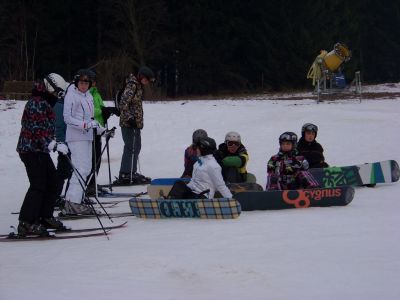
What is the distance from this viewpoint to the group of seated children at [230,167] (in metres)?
8.42

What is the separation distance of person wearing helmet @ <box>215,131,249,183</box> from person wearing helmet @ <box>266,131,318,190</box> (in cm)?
45

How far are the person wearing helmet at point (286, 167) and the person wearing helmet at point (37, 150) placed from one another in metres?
3.08

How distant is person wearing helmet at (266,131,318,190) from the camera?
933 centimetres

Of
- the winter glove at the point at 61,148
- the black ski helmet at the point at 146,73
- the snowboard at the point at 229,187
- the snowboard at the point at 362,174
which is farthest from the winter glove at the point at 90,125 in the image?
the snowboard at the point at 362,174

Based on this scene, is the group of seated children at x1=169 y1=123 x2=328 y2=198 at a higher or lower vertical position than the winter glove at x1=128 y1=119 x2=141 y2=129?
lower

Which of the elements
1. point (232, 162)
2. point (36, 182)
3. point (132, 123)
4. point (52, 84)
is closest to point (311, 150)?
point (232, 162)

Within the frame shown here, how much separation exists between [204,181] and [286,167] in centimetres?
142

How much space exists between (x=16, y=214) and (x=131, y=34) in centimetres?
2910

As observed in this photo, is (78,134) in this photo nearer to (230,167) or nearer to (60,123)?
(60,123)

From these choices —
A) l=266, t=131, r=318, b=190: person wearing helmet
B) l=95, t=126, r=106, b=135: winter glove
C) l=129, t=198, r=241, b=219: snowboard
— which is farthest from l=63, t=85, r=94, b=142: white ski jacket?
l=266, t=131, r=318, b=190: person wearing helmet

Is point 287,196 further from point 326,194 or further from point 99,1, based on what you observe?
point 99,1

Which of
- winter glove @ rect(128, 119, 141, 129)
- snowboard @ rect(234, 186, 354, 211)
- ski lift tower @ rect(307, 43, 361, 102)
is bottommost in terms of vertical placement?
snowboard @ rect(234, 186, 354, 211)

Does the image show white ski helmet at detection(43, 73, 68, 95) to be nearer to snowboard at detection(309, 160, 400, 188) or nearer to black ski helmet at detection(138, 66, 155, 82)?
black ski helmet at detection(138, 66, 155, 82)

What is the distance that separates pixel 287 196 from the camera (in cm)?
853
